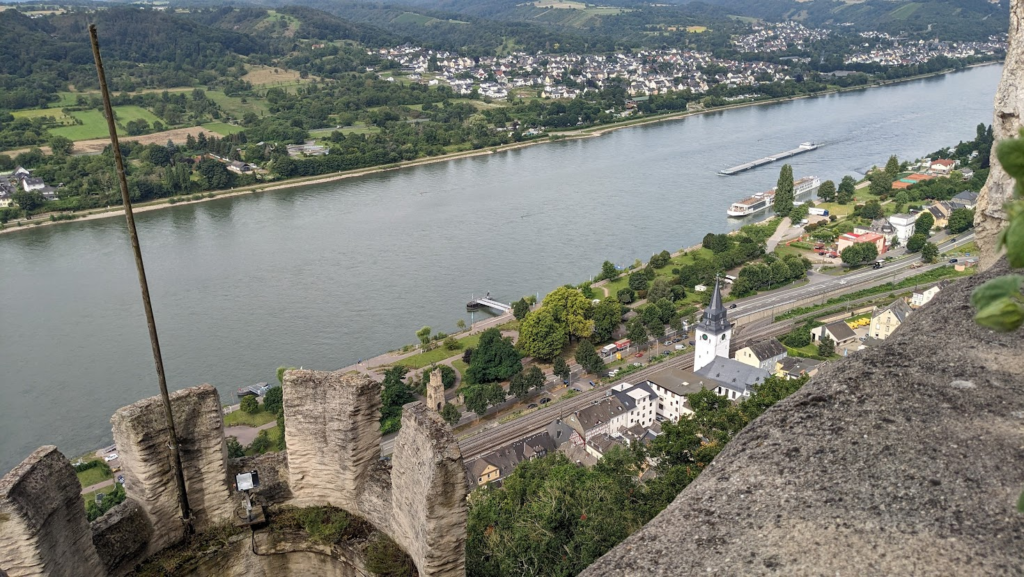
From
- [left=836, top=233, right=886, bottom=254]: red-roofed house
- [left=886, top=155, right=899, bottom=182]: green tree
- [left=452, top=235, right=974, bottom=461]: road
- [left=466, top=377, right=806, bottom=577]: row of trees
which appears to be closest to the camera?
[left=466, top=377, right=806, bottom=577]: row of trees

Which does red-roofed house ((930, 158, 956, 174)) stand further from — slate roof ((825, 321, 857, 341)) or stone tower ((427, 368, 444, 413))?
stone tower ((427, 368, 444, 413))

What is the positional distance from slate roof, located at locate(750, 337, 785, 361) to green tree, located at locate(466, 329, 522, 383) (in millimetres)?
5572

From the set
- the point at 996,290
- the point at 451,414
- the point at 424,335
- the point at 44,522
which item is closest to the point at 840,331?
the point at 451,414

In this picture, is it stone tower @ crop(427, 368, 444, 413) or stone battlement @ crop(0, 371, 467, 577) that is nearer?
stone battlement @ crop(0, 371, 467, 577)

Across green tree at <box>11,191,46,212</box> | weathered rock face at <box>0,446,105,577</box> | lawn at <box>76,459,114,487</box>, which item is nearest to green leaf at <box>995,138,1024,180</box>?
weathered rock face at <box>0,446,105,577</box>

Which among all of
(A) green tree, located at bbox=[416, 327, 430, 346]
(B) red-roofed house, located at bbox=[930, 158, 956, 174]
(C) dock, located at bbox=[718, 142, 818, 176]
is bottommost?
(A) green tree, located at bbox=[416, 327, 430, 346]

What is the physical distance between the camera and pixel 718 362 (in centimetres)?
1788

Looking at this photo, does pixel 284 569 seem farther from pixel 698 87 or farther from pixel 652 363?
pixel 698 87

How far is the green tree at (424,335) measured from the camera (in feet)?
67.6

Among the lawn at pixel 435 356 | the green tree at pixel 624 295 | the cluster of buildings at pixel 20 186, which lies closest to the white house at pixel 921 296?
the green tree at pixel 624 295

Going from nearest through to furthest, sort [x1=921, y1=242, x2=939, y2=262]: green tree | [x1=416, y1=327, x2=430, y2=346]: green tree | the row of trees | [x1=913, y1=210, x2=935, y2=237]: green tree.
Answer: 1. the row of trees
2. [x1=416, y1=327, x2=430, y2=346]: green tree
3. [x1=921, y1=242, x2=939, y2=262]: green tree
4. [x1=913, y1=210, x2=935, y2=237]: green tree

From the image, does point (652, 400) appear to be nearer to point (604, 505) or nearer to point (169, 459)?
point (604, 505)

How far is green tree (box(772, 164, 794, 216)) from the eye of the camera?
32500mm

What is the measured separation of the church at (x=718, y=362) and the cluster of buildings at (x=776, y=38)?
8535cm
